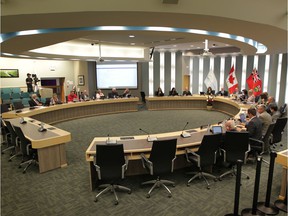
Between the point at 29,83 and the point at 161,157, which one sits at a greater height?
the point at 29,83

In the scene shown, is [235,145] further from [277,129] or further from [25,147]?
[25,147]

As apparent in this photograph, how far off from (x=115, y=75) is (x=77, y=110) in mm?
4379

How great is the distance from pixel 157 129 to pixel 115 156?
449 cm

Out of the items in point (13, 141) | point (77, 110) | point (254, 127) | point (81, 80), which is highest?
point (81, 80)

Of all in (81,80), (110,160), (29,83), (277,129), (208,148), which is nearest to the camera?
(110,160)

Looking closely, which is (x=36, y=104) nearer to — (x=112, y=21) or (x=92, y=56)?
(x=92, y=56)

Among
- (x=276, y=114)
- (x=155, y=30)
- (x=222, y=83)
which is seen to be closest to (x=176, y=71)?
(x=222, y=83)

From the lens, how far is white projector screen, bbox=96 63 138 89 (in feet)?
43.3

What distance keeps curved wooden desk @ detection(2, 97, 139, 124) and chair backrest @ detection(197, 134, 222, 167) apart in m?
5.99

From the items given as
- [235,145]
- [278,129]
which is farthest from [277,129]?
[235,145]

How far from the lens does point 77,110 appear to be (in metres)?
9.72

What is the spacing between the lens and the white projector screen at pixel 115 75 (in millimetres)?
13195

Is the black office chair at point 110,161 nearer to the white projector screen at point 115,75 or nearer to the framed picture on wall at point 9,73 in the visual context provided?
the white projector screen at point 115,75

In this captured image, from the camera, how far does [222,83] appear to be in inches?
639
